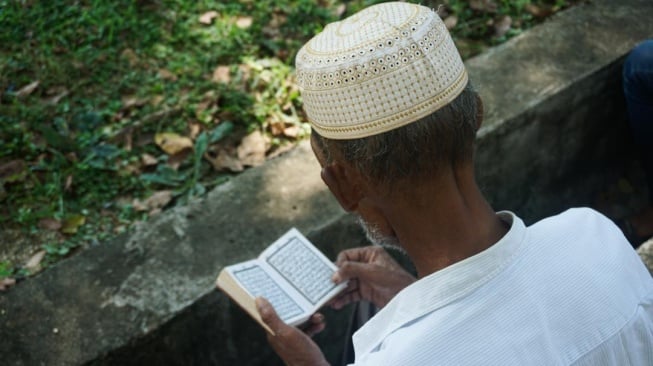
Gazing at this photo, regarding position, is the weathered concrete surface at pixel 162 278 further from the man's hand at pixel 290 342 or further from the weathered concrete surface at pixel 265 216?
the man's hand at pixel 290 342

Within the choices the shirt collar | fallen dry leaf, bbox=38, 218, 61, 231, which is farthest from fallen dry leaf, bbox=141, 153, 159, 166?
the shirt collar

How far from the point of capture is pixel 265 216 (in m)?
2.86

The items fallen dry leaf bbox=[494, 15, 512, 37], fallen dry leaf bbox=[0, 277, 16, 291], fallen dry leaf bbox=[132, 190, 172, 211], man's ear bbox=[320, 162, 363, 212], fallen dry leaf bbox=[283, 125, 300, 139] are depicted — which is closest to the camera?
man's ear bbox=[320, 162, 363, 212]

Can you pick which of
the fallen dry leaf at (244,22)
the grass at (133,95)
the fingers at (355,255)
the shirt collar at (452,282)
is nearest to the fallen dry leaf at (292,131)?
the grass at (133,95)

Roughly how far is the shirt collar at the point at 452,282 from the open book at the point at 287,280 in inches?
30.6

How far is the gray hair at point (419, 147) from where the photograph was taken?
4.97ft

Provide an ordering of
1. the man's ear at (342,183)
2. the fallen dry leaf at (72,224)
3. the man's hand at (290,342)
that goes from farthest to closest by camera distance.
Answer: the fallen dry leaf at (72,224)
the man's hand at (290,342)
the man's ear at (342,183)

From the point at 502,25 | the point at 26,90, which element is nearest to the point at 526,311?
the point at 502,25

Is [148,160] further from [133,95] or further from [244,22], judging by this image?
[244,22]

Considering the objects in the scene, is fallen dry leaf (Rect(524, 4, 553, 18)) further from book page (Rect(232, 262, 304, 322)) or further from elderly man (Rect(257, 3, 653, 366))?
elderly man (Rect(257, 3, 653, 366))

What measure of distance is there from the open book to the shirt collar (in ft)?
2.55

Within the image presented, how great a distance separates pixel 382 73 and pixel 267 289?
41.7 inches

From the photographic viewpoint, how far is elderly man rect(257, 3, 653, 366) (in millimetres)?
1450

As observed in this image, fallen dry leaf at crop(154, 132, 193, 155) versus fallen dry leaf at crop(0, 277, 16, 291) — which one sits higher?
fallen dry leaf at crop(154, 132, 193, 155)
